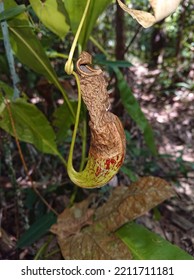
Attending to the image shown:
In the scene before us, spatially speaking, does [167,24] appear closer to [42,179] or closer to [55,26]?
[42,179]

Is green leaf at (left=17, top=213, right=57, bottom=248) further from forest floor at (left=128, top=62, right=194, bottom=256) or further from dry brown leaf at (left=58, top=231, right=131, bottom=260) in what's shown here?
forest floor at (left=128, top=62, right=194, bottom=256)

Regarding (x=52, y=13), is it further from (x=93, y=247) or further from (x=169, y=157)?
(x=169, y=157)

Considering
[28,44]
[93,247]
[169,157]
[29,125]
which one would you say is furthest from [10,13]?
[169,157]

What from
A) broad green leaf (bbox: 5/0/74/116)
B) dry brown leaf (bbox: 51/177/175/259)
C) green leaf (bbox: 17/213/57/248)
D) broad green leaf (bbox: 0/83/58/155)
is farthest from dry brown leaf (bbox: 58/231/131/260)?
broad green leaf (bbox: 5/0/74/116)

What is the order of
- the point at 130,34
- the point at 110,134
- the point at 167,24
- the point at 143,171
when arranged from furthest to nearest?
the point at 130,34 → the point at 167,24 → the point at 143,171 → the point at 110,134

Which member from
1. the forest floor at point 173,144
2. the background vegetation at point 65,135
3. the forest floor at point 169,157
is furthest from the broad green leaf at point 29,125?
the forest floor at point 173,144

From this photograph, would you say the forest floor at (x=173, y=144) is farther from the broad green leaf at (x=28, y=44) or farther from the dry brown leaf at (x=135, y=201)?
the broad green leaf at (x=28, y=44)
